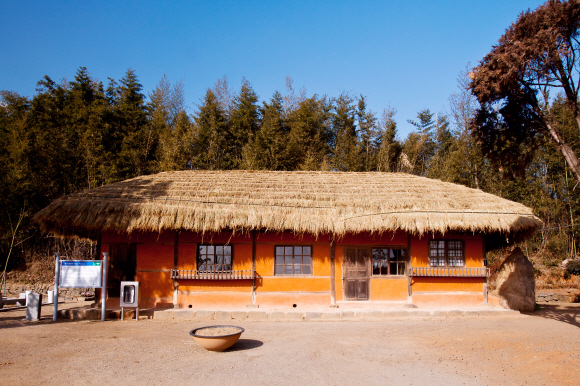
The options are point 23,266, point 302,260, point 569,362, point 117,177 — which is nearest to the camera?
point 569,362

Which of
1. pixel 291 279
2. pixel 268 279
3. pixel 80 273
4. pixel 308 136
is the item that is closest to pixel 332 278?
pixel 291 279

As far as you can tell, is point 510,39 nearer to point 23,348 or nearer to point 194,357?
point 194,357

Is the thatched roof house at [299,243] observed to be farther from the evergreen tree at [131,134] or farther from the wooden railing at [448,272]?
the evergreen tree at [131,134]

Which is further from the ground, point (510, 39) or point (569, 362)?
point (510, 39)

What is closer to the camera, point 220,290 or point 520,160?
point 520,160

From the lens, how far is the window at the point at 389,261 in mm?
10664

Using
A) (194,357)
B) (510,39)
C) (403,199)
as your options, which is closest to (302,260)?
(403,199)

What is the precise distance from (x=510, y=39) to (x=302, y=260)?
6.98 m

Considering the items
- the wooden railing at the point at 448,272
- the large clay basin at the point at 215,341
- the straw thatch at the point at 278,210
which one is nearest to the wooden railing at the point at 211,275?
the straw thatch at the point at 278,210

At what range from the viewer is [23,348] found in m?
6.46

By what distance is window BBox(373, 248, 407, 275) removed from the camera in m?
10.7

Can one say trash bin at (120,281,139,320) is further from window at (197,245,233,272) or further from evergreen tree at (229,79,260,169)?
evergreen tree at (229,79,260,169)

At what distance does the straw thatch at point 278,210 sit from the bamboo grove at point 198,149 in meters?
5.20

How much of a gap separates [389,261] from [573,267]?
9893 mm
